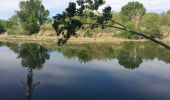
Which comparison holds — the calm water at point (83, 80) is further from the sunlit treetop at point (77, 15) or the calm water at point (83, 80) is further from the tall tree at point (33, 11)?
the tall tree at point (33, 11)

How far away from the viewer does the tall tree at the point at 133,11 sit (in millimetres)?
148875

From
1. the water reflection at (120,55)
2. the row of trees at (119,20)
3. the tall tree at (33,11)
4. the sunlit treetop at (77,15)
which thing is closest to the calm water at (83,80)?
the water reflection at (120,55)

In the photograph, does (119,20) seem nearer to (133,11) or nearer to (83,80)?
(133,11)

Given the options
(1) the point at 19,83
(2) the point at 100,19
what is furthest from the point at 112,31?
(2) the point at 100,19

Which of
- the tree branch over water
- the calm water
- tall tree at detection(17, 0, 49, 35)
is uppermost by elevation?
tall tree at detection(17, 0, 49, 35)

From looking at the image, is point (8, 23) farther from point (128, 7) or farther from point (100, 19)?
point (100, 19)

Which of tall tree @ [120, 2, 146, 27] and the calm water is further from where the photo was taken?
tall tree @ [120, 2, 146, 27]

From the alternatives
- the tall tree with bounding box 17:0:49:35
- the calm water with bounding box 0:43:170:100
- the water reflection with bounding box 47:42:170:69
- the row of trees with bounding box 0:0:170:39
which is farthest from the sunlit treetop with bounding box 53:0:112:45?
the tall tree with bounding box 17:0:49:35

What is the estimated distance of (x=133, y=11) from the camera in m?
149

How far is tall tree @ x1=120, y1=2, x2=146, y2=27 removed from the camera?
149m

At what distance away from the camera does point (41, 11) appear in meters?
156

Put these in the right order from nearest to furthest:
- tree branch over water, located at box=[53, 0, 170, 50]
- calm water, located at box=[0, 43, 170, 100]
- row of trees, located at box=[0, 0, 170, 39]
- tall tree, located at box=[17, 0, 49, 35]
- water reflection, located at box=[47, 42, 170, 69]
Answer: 1. tree branch over water, located at box=[53, 0, 170, 50]
2. calm water, located at box=[0, 43, 170, 100]
3. water reflection, located at box=[47, 42, 170, 69]
4. row of trees, located at box=[0, 0, 170, 39]
5. tall tree, located at box=[17, 0, 49, 35]

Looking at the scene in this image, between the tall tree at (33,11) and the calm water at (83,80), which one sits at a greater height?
the tall tree at (33,11)

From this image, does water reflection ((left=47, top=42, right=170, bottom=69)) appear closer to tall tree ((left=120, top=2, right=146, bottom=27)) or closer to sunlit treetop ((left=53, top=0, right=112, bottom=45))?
sunlit treetop ((left=53, top=0, right=112, bottom=45))
